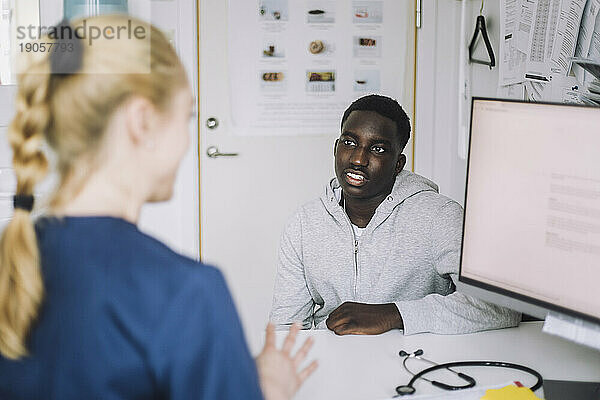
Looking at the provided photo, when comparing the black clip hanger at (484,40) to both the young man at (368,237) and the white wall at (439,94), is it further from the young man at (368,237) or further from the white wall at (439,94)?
the young man at (368,237)

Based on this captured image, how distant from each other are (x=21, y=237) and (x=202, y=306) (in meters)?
0.20

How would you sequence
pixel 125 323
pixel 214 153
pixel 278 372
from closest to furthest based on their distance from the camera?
pixel 125 323 → pixel 278 372 → pixel 214 153

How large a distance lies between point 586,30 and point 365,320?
910 millimetres

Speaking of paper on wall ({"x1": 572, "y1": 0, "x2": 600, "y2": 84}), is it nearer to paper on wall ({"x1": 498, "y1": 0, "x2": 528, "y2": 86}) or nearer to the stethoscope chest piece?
paper on wall ({"x1": 498, "y1": 0, "x2": 528, "y2": 86})

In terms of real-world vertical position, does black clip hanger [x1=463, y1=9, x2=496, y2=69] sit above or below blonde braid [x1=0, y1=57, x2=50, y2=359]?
above

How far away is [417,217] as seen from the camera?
1.79 metres

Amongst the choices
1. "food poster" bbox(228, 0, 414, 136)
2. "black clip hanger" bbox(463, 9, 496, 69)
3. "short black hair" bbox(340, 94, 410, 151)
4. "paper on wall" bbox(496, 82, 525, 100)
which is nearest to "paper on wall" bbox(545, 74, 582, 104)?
"paper on wall" bbox(496, 82, 525, 100)

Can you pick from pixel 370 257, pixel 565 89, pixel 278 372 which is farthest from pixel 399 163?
pixel 278 372

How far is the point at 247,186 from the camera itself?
3010 millimetres

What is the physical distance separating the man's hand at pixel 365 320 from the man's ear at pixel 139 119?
2.68 feet

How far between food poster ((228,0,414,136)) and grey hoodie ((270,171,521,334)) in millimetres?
1224

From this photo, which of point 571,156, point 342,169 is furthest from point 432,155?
point 571,156

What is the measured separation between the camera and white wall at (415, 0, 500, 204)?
9.89 ft

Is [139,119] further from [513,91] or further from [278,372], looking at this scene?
[513,91]
